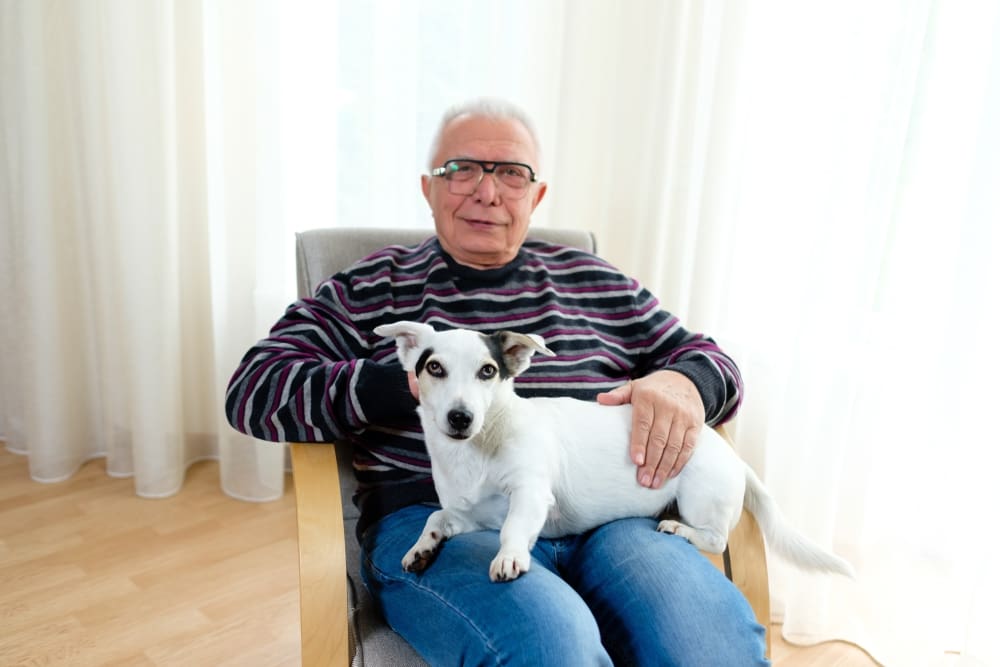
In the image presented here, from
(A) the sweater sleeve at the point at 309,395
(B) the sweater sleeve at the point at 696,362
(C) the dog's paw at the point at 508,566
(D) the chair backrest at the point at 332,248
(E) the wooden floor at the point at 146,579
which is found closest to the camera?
(C) the dog's paw at the point at 508,566

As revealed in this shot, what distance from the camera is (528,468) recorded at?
99 centimetres

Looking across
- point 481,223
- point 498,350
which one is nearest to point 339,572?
point 498,350

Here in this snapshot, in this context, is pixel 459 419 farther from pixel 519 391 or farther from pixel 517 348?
pixel 519 391

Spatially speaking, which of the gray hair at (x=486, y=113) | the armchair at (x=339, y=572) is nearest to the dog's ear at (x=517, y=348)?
the armchair at (x=339, y=572)

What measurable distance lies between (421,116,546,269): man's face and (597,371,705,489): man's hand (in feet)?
1.36

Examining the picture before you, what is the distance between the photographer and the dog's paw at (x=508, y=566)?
2.95ft

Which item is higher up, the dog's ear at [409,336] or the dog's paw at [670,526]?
the dog's ear at [409,336]

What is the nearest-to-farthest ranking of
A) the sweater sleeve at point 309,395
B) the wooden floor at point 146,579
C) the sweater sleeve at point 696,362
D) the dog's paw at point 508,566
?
1. the dog's paw at point 508,566
2. the sweater sleeve at point 309,395
3. the sweater sleeve at point 696,362
4. the wooden floor at point 146,579

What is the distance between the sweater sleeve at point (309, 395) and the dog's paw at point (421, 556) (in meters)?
0.22

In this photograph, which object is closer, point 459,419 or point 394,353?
point 459,419

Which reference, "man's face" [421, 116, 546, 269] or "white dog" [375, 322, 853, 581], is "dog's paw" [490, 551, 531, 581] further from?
"man's face" [421, 116, 546, 269]

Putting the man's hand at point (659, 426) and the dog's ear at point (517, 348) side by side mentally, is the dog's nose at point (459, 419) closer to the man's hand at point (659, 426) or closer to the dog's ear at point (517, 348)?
the dog's ear at point (517, 348)

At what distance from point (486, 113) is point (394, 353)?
0.53 m

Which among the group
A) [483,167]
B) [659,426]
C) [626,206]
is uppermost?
[483,167]
